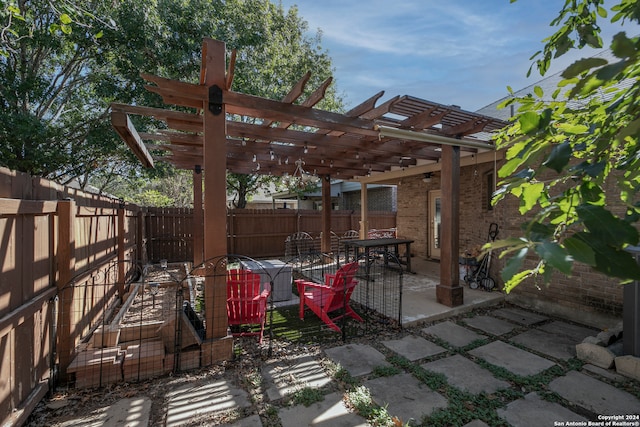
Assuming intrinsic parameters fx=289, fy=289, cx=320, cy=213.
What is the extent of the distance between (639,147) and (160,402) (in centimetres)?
350

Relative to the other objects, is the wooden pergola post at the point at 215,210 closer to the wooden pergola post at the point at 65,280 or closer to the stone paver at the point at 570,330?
the wooden pergola post at the point at 65,280

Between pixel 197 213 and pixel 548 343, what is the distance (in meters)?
7.31

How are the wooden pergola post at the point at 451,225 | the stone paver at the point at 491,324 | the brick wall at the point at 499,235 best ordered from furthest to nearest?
the wooden pergola post at the point at 451,225, the brick wall at the point at 499,235, the stone paver at the point at 491,324

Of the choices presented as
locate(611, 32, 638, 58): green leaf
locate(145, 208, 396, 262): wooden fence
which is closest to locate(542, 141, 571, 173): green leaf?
locate(611, 32, 638, 58): green leaf

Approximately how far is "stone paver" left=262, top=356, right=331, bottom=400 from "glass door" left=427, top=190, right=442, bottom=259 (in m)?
6.23

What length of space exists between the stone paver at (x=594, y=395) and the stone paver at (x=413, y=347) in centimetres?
115

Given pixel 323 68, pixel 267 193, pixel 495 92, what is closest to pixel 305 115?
pixel 495 92

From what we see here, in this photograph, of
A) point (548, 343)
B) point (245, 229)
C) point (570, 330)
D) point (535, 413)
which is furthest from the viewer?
point (245, 229)

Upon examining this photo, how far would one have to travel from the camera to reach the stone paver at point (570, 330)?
396 cm

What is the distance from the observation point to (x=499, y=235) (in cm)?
598

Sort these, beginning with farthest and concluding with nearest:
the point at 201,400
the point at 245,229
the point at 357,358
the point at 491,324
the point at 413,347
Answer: the point at 245,229 < the point at 491,324 < the point at 413,347 < the point at 357,358 < the point at 201,400

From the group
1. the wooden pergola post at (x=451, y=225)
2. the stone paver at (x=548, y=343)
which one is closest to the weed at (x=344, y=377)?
the stone paver at (x=548, y=343)

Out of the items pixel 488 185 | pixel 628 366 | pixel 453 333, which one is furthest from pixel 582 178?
pixel 488 185

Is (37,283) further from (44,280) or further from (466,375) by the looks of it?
(466,375)
